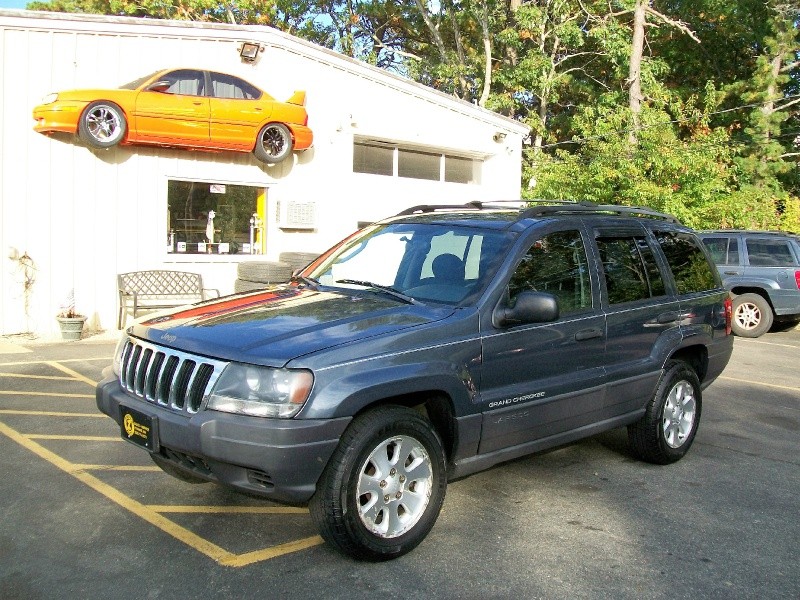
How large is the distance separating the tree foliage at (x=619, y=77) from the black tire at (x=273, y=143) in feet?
30.9

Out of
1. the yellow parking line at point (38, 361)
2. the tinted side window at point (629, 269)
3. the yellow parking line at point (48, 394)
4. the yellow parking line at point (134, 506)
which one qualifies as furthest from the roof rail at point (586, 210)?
the yellow parking line at point (38, 361)

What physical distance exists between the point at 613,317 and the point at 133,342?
3058mm

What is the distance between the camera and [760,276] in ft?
46.8

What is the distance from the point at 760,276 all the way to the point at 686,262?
9043 millimetres

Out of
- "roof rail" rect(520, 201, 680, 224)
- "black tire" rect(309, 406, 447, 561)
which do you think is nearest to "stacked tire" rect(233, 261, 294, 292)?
"roof rail" rect(520, 201, 680, 224)

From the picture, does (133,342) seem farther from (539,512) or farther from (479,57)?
(479,57)

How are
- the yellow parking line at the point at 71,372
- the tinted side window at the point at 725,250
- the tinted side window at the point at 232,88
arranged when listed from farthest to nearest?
the tinted side window at the point at 725,250
the tinted side window at the point at 232,88
the yellow parking line at the point at 71,372

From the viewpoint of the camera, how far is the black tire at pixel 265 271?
12664 millimetres

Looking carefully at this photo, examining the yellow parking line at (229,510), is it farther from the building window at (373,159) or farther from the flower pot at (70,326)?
the building window at (373,159)

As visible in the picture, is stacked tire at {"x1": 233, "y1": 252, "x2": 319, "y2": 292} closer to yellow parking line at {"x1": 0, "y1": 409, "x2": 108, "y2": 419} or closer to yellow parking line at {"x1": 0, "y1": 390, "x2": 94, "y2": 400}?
yellow parking line at {"x1": 0, "y1": 390, "x2": 94, "y2": 400}

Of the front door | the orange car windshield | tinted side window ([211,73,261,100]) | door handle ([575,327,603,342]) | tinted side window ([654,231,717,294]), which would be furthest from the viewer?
tinted side window ([211,73,261,100])

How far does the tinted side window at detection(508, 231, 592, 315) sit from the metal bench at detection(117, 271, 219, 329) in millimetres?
8367

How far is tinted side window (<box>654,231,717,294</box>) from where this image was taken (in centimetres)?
607

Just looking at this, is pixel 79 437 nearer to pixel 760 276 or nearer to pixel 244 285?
pixel 244 285
